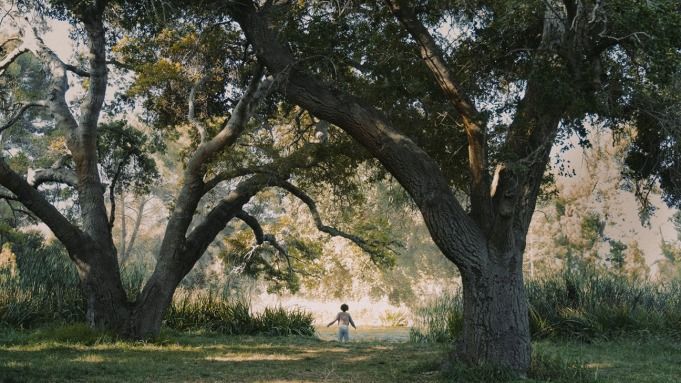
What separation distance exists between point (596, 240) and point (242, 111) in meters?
24.9

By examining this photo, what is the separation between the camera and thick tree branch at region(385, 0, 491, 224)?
8.18 meters

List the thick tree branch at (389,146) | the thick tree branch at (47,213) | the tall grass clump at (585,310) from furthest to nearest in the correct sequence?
1. the tall grass clump at (585,310)
2. the thick tree branch at (47,213)
3. the thick tree branch at (389,146)

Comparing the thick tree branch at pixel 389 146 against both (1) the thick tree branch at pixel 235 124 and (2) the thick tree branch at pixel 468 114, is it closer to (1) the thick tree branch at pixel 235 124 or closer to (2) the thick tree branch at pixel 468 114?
(2) the thick tree branch at pixel 468 114

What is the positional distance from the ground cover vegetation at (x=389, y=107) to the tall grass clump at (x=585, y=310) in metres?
2.03

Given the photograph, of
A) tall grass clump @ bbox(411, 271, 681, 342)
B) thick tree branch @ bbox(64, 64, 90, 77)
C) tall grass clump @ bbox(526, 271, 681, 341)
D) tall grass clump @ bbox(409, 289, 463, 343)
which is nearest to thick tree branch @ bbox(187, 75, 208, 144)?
thick tree branch @ bbox(64, 64, 90, 77)

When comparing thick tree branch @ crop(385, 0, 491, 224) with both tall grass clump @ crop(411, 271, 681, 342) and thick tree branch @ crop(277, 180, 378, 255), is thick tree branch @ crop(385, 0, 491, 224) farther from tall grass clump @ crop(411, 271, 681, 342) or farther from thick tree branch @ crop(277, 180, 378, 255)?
tall grass clump @ crop(411, 271, 681, 342)

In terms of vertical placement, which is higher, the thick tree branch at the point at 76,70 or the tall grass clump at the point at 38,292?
the thick tree branch at the point at 76,70

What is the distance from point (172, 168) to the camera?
49.8 meters

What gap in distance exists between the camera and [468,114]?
27.2 feet

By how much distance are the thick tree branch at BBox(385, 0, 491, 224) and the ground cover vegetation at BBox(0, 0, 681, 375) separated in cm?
2

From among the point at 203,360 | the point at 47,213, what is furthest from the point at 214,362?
the point at 47,213

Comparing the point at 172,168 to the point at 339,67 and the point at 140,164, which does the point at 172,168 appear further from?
the point at 339,67

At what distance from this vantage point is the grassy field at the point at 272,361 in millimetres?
7609

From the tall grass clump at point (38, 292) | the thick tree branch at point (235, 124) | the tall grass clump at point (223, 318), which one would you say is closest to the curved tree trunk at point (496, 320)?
the thick tree branch at point (235, 124)
